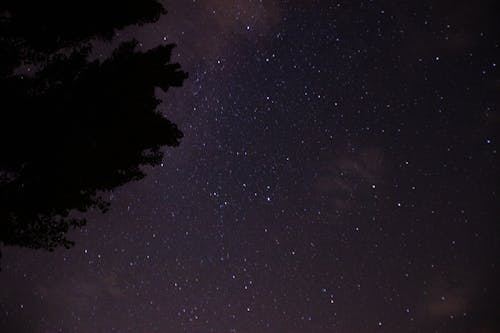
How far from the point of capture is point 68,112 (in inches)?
166

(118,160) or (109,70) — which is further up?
(109,70)

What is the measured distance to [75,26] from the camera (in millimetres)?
4805

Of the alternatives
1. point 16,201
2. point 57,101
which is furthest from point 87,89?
point 16,201

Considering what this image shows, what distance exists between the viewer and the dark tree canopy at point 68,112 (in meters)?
4.20

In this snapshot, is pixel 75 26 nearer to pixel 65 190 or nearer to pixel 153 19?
pixel 153 19

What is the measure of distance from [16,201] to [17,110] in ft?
3.11

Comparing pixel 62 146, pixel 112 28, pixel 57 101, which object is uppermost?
pixel 112 28

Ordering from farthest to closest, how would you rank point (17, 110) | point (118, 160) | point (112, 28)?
point (112, 28), point (118, 160), point (17, 110)

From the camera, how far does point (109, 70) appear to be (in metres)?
4.60

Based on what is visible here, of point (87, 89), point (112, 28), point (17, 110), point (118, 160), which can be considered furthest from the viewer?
point (112, 28)

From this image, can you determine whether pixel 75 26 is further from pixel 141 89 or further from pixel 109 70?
pixel 141 89

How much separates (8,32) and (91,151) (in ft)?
5.21

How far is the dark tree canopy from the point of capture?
4199mm

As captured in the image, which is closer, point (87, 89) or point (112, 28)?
point (87, 89)
